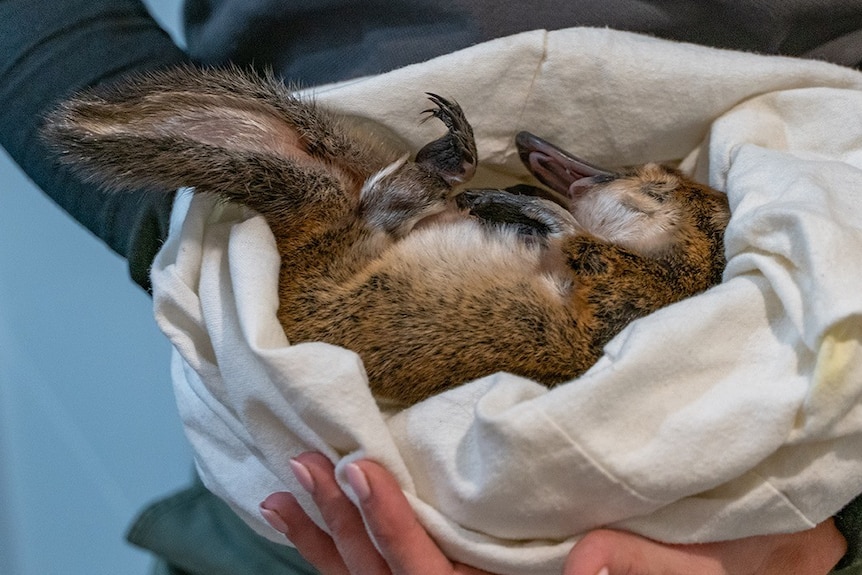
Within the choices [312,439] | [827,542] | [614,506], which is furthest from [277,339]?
[827,542]

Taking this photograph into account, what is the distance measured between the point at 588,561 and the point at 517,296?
10.2 inches

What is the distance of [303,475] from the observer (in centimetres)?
66

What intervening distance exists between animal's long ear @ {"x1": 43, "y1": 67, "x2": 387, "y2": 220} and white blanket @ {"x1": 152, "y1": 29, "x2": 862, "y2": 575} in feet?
0.16

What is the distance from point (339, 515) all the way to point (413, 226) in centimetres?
31

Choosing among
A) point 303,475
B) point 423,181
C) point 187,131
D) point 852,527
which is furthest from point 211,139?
point 852,527

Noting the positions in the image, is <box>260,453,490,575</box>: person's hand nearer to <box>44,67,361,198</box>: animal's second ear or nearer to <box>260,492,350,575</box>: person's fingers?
<box>260,492,350,575</box>: person's fingers

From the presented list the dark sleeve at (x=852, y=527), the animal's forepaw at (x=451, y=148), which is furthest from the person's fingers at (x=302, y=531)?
the dark sleeve at (x=852, y=527)

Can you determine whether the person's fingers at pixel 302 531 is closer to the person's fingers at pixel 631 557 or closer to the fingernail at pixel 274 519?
the fingernail at pixel 274 519

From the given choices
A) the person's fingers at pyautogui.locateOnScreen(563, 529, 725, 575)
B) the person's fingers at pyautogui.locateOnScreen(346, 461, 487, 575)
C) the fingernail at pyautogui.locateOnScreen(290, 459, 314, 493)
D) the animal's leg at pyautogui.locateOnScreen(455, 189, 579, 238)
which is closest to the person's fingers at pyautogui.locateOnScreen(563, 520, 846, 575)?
the person's fingers at pyautogui.locateOnScreen(563, 529, 725, 575)

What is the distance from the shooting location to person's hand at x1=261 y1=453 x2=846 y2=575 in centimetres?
62

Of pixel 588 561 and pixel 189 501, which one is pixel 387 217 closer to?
pixel 588 561

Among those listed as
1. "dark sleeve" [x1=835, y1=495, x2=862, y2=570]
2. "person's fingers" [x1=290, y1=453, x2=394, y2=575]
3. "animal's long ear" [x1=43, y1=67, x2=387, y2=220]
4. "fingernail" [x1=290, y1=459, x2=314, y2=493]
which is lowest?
"dark sleeve" [x1=835, y1=495, x2=862, y2=570]

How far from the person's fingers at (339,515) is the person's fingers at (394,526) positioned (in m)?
Answer: 0.05

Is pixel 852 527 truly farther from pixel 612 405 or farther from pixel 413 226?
pixel 413 226
